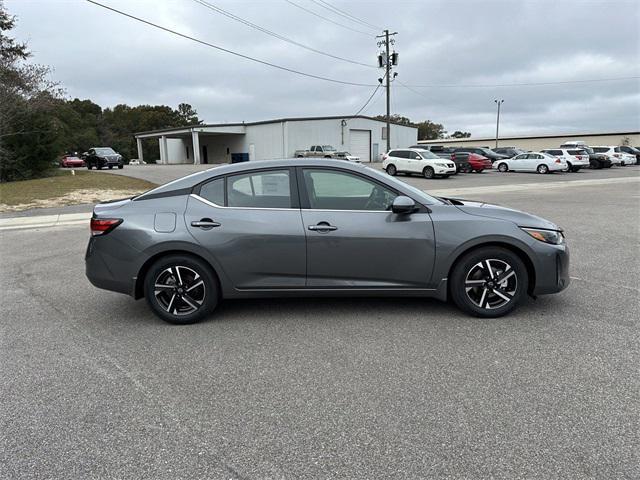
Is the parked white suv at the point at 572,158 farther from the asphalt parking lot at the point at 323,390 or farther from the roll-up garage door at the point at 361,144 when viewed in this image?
the asphalt parking lot at the point at 323,390

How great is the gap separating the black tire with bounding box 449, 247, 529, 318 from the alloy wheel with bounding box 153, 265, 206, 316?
248 centimetres

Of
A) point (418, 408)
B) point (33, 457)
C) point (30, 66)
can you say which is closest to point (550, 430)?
point (418, 408)

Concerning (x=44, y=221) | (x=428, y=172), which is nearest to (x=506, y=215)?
(x=44, y=221)

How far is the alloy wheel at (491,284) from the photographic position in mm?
4328

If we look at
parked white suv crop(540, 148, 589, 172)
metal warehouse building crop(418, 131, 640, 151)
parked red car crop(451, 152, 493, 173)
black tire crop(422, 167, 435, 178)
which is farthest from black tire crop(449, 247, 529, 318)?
metal warehouse building crop(418, 131, 640, 151)

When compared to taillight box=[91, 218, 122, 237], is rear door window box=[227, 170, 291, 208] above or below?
above

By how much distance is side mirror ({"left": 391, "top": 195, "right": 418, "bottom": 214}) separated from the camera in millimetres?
4215

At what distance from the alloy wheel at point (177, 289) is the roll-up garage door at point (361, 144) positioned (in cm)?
4664

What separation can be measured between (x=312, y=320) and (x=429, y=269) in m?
1.24

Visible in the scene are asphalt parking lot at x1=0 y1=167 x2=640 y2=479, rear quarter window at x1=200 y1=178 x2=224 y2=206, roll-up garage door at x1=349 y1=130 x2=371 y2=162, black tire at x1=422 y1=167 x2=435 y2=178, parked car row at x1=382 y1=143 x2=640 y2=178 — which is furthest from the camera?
roll-up garage door at x1=349 y1=130 x2=371 y2=162

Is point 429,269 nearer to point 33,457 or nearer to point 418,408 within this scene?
point 418,408

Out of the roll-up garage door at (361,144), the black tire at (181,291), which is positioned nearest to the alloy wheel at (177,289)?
the black tire at (181,291)

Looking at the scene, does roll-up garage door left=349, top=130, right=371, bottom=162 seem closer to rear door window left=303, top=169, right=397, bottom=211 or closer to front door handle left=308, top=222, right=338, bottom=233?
rear door window left=303, top=169, right=397, bottom=211

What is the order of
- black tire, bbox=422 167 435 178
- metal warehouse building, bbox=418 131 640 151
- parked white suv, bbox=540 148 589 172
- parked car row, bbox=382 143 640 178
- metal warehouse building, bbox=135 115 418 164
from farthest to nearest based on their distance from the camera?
metal warehouse building, bbox=418 131 640 151
metal warehouse building, bbox=135 115 418 164
parked white suv, bbox=540 148 589 172
parked car row, bbox=382 143 640 178
black tire, bbox=422 167 435 178
